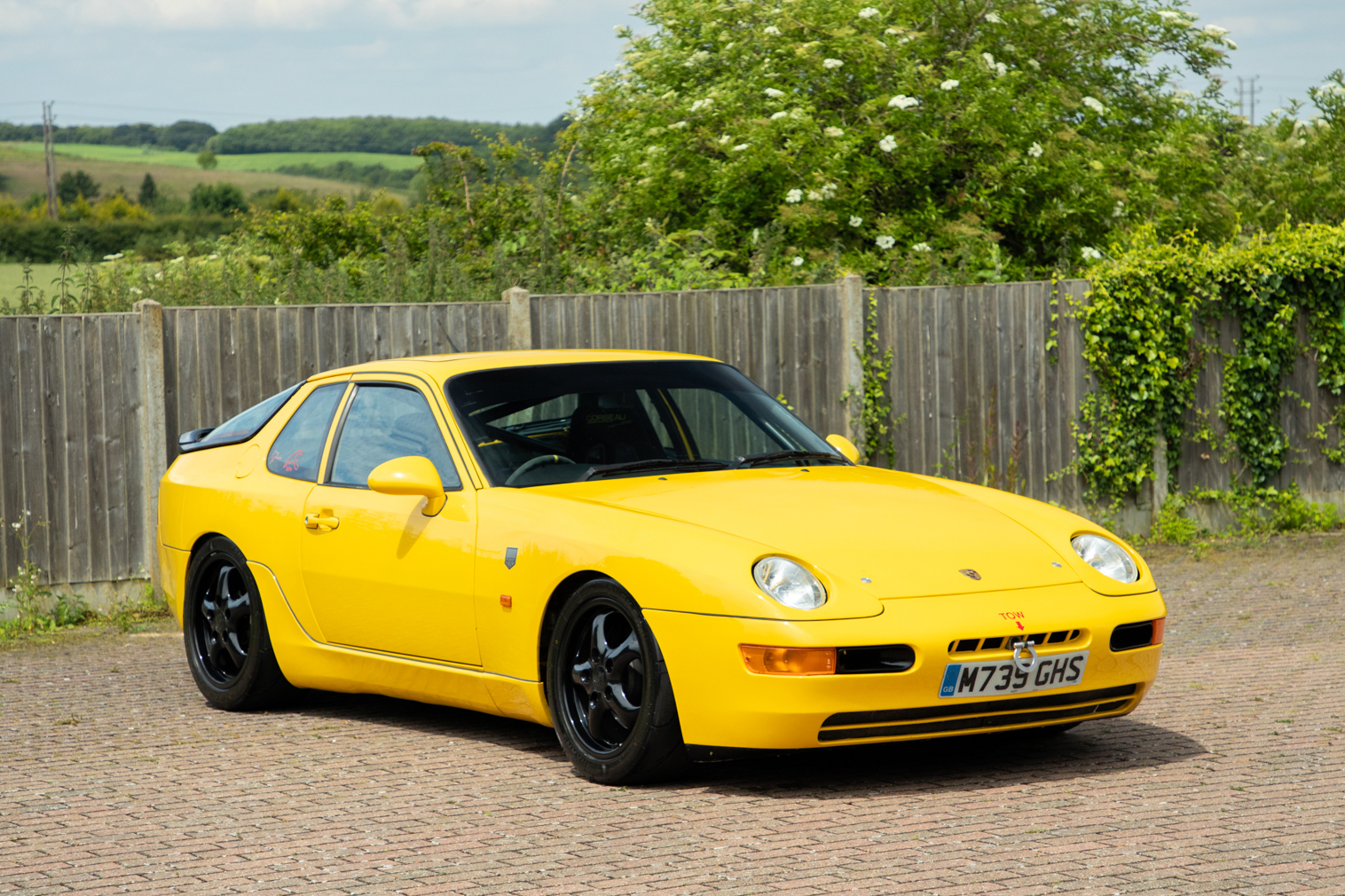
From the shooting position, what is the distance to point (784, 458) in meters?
6.82

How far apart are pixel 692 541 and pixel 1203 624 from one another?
4990 millimetres

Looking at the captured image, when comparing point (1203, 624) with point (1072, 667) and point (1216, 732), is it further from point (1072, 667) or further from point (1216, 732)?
point (1072, 667)

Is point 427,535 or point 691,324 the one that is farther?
point 691,324

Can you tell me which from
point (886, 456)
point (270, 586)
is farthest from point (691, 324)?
point (270, 586)

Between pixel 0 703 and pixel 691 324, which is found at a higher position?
pixel 691 324

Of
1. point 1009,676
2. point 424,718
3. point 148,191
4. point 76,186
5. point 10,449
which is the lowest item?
point 424,718

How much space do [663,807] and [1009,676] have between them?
4.05ft

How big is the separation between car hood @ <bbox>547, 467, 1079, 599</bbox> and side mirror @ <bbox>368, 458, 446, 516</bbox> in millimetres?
515

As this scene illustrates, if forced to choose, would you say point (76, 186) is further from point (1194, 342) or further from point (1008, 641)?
point (1008, 641)

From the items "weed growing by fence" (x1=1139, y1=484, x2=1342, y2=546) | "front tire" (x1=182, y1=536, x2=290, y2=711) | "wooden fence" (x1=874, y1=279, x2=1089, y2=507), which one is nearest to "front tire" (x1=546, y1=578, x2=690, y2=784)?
"front tire" (x1=182, y1=536, x2=290, y2=711)

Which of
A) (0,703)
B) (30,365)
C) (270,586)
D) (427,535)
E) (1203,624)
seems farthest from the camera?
(30,365)

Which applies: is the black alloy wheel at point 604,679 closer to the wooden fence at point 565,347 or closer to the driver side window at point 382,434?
the driver side window at point 382,434

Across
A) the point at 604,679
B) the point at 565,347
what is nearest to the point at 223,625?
the point at 604,679

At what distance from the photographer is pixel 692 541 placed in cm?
547
